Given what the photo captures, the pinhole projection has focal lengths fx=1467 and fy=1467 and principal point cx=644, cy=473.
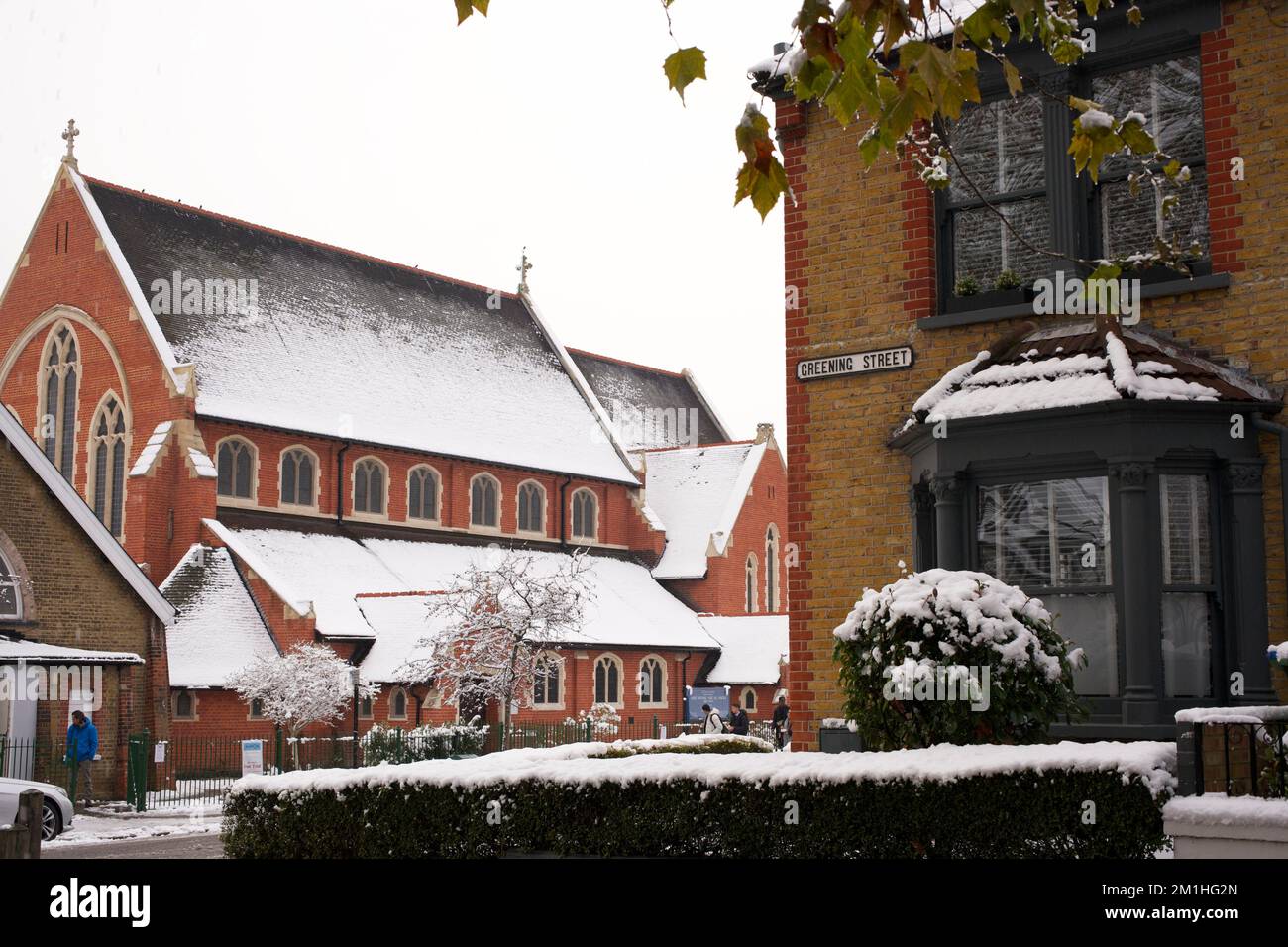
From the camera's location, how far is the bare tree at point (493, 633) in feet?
132

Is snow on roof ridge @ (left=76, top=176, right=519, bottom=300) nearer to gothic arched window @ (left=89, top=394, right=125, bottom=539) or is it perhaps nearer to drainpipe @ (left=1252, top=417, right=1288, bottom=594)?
gothic arched window @ (left=89, top=394, right=125, bottom=539)

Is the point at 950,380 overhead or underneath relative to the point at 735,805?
overhead

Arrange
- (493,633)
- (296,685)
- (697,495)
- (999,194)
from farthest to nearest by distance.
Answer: (697,495) < (493,633) < (296,685) < (999,194)

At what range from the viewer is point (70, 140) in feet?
148

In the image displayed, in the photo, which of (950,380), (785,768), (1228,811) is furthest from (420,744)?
(1228,811)

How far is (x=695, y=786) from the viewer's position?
36.3 feet

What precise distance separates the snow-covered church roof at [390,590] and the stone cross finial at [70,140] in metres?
12.6

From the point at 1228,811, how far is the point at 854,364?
7206 millimetres

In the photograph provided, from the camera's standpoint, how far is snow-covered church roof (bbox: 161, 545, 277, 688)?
1451 inches

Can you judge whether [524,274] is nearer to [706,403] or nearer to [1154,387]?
[706,403]

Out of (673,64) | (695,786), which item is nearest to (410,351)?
(695,786)

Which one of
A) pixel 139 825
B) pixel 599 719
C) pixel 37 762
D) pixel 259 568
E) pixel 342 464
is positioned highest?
pixel 342 464

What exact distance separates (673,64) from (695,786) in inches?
242

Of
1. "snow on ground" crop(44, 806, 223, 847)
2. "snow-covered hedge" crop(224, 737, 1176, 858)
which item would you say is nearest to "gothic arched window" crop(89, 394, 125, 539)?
"snow on ground" crop(44, 806, 223, 847)
